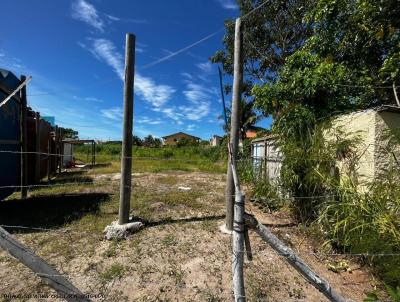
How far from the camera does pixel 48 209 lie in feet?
18.9

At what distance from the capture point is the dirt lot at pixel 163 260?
9.75ft

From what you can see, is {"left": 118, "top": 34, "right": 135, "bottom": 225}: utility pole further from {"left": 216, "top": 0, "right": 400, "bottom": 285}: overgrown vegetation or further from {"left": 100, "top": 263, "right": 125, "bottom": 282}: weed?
{"left": 216, "top": 0, "right": 400, "bottom": 285}: overgrown vegetation

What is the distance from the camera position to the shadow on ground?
492 centimetres

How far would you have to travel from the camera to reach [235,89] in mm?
4367

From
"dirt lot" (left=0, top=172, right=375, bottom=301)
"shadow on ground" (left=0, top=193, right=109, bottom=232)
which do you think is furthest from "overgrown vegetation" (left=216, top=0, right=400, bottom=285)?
"shadow on ground" (left=0, top=193, right=109, bottom=232)

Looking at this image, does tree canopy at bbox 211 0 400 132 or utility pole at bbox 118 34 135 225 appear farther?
tree canopy at bbox 211 0 400 132

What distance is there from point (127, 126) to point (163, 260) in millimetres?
2171

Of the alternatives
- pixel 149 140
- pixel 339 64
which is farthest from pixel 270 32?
pixel 149 140

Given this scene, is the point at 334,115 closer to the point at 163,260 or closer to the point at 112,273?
the point at 163,260

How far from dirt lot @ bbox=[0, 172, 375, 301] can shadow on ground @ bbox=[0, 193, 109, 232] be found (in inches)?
0.8

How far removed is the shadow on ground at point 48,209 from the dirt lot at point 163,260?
0.07ft

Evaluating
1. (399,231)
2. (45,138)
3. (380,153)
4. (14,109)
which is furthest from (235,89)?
(45,138)

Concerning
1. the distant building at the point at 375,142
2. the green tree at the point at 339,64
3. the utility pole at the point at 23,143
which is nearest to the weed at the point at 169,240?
the distant building at the point at 375,142

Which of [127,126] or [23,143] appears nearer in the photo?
[127,126]
